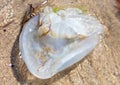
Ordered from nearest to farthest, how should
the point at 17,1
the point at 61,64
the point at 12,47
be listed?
the point at 61,64 → the point at 12,47 → the point at 17,1

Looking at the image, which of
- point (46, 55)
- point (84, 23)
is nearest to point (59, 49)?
point (46, 55)

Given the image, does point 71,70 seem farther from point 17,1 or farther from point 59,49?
point 17,1

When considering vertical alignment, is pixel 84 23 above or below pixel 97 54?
above

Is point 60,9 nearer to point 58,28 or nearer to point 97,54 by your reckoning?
point 58,28

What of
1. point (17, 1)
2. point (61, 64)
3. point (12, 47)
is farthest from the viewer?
point (17, 1)

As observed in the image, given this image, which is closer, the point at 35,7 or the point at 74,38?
the point at 74,38

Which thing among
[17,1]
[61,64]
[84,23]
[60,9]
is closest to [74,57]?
[61,64]
